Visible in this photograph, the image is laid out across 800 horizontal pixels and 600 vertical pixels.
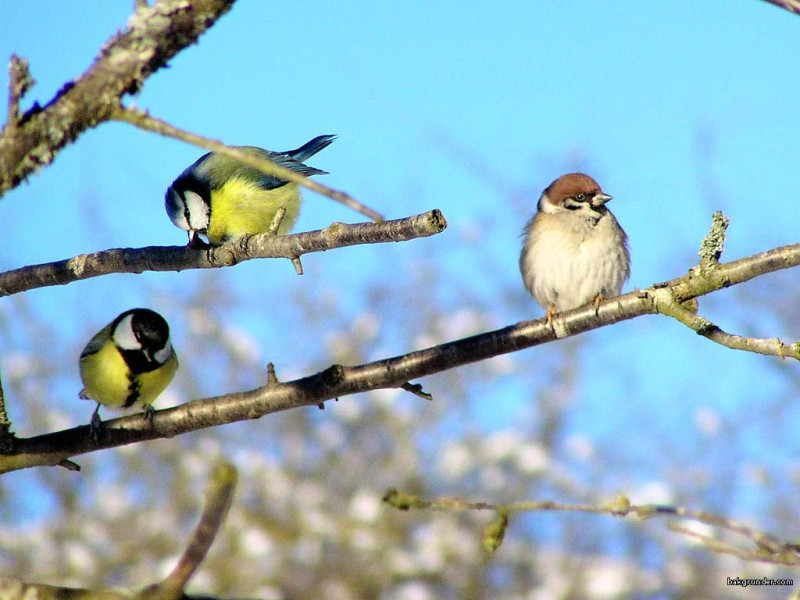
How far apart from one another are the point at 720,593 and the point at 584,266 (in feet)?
23.3

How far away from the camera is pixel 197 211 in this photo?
5074mm

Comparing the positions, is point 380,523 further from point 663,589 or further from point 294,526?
point 663,589

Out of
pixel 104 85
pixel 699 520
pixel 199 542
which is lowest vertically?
pixel 199 542

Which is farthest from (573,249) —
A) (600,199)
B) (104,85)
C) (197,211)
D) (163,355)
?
(104,85)

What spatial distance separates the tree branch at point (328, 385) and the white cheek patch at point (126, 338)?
1540 millimetres

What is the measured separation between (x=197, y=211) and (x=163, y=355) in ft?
3.54

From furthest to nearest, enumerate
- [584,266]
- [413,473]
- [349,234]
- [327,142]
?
[413,473]
[327,142]
[584,266]
[349,234]

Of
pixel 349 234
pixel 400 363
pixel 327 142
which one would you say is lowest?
pixel 400 363

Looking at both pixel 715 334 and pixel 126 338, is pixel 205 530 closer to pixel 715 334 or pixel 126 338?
pixel 715 334

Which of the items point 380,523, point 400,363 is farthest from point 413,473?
point 400,363

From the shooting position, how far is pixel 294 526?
31.7 feet

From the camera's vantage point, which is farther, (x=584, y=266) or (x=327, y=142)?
(x=327, y=142)

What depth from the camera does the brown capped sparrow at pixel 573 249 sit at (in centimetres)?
410

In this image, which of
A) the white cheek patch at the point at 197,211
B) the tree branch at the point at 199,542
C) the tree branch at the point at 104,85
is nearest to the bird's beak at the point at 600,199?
the white cheek patch at the point at 197,211
